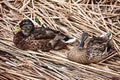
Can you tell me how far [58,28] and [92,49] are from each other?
687 mm

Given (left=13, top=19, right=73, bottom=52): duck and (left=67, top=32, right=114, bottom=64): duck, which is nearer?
(left=67, top=32, right=114, bottom=64): duck

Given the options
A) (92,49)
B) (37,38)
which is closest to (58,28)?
(37,38)

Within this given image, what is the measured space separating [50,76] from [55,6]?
1386 millimetres

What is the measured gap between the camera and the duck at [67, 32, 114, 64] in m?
4.12

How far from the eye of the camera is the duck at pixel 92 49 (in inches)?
162

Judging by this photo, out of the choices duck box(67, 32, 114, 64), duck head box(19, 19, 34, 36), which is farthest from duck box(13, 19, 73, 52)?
duck box(67, 32, 114, 64)

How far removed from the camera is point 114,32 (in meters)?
4.52

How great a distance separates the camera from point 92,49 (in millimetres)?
4148

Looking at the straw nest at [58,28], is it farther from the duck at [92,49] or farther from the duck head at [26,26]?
the duck head at [26,26]

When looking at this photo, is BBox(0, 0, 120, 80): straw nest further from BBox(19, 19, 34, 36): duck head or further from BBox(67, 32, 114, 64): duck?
BBox(19, 19, 34, 36): duck head

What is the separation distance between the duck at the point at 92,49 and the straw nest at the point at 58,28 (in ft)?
0.20

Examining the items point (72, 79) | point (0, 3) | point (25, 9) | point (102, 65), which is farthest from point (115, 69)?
point (0, 3)

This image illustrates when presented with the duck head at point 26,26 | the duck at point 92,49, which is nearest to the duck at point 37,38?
the duck head at point 26,26

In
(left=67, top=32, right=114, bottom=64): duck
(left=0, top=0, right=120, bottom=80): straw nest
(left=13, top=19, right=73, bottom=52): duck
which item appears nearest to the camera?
(left=0, top=0, right=120, bottom=80): straw nest
